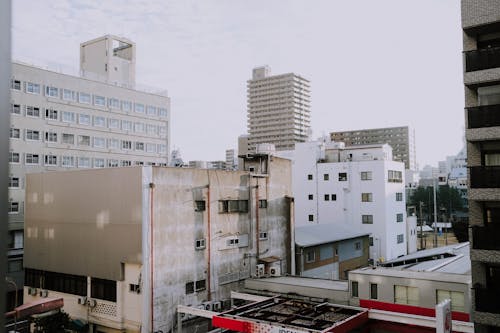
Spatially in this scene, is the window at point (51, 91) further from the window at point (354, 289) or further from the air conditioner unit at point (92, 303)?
the window at point (354, 289)

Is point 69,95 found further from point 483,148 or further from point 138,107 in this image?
point 483,148

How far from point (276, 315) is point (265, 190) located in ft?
19.2

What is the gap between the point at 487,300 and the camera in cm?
724

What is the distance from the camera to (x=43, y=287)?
12539 mm

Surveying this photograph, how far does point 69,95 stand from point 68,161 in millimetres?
3570

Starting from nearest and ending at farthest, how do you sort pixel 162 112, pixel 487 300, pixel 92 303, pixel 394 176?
pixel 487 300 < pixel 92 303 < pixel 394 176 < pixel 162 112

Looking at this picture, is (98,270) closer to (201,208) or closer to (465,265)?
(201,208)

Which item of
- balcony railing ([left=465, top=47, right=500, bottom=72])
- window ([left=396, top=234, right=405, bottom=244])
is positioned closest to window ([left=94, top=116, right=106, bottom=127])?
window ([left=396, top=234, right=405, bottom=244])

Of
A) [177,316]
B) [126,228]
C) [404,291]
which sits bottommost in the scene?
[177,316]

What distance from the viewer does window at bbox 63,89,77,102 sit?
2267 centimetres

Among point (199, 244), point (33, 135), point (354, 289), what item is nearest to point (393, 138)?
point (33, 135)

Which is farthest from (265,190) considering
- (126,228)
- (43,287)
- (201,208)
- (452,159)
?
(452,159)

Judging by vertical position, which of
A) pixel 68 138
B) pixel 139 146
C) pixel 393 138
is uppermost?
pixel 393 138

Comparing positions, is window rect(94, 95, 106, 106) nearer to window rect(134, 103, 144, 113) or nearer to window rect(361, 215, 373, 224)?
window rect(134, 103, 144, 113)
